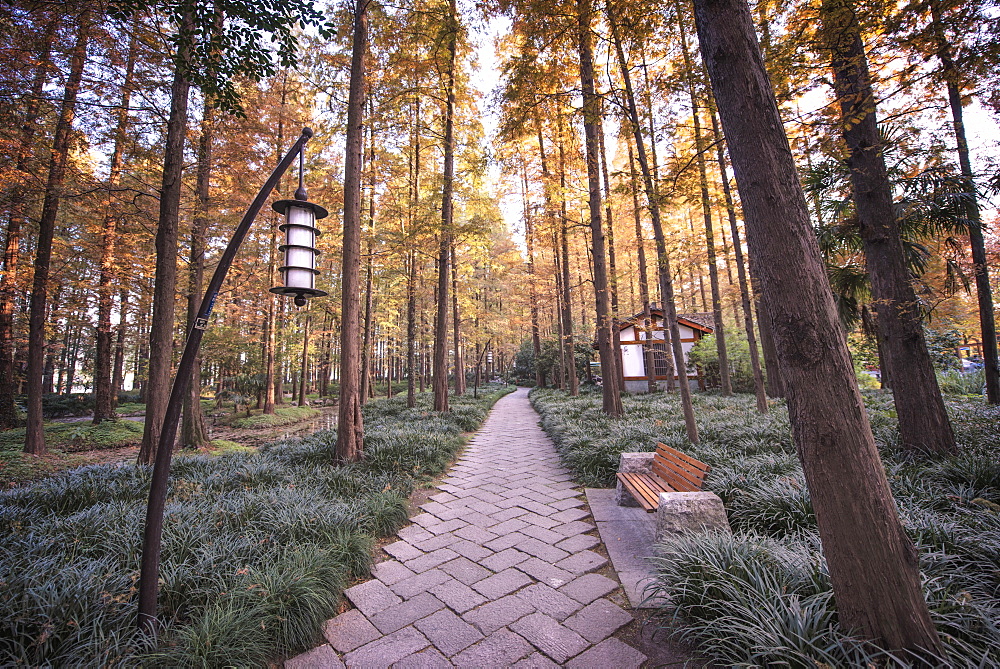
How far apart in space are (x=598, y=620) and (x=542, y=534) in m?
1.26

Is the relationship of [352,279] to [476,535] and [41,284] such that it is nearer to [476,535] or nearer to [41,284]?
[476,535]

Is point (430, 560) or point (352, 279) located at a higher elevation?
point (352, 279)

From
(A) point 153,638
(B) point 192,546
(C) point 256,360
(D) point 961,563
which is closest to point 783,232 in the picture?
(D) point 961,563

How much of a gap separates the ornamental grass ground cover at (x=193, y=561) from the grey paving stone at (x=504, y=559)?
0.97 m

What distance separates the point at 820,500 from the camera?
1.71m

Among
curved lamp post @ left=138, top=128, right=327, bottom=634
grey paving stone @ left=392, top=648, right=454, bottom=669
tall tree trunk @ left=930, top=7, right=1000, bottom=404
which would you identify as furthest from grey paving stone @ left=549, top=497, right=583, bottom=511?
tall tree trunk @ left=930, top=7, right=1000, bottom=404

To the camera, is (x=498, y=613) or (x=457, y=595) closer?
(x=498, y=613)

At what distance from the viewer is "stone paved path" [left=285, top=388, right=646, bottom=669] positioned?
2.05 meters

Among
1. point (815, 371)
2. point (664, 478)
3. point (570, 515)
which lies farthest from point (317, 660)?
point (664, 478)

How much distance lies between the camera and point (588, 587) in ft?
8.71

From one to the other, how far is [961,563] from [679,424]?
4721 millimetres

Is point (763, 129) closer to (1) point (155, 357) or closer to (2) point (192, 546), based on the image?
(2) point (192, 546)

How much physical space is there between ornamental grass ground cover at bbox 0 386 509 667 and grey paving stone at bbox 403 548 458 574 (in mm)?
378

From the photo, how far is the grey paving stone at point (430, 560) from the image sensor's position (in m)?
3.02
